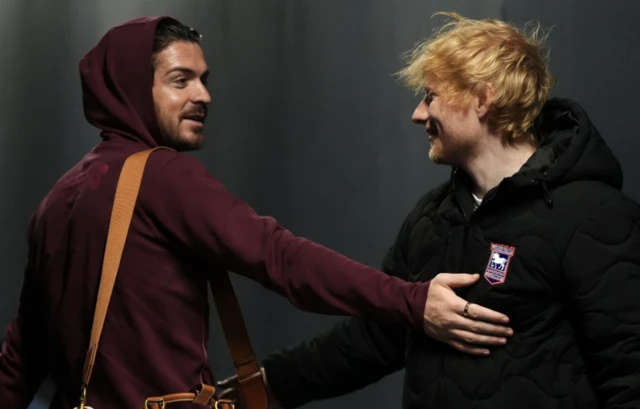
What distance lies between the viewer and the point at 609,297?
1.67 meters

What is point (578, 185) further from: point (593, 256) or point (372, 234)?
point (372, 234)

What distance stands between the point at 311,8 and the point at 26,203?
1.04 meters

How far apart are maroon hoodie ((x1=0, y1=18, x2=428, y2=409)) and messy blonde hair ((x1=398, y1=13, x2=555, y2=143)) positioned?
0.38m

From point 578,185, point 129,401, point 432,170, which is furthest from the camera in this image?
point 432,170

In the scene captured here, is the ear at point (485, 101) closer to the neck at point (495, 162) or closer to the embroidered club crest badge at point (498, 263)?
the neck at point (495, 162)

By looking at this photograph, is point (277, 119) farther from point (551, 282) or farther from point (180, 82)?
point (551, 282)

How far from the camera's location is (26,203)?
2924 mm

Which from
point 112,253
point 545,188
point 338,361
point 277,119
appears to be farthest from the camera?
point 277,119

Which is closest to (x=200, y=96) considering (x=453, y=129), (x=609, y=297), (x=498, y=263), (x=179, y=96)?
(x=179, y=96)

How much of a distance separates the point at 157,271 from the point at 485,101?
70 cm

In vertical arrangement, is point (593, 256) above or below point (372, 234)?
above

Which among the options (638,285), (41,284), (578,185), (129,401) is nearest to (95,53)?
(41,284)

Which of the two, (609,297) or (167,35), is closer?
(609,297)

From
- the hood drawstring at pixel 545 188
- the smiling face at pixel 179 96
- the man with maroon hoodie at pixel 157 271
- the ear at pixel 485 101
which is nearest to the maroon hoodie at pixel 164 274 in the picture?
the man with maroon hoodie at pixel 157 271
